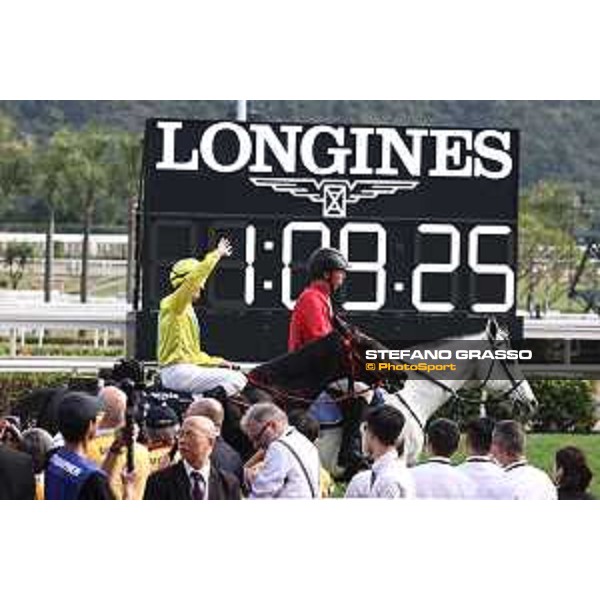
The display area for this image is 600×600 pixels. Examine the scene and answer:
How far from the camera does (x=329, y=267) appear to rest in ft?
41.9

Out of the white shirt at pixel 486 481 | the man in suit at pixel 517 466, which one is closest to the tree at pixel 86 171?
the white shirt at pixel 486 481

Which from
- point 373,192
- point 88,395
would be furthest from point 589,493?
point 88,395

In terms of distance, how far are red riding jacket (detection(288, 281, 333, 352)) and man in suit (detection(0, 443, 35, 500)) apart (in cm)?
174

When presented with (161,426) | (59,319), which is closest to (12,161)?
(59,319)

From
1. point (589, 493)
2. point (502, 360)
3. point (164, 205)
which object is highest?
point (164, 205)

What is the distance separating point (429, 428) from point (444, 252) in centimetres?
106

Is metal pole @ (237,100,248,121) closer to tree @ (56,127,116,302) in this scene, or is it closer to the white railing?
tree @ (56,127,116,302)

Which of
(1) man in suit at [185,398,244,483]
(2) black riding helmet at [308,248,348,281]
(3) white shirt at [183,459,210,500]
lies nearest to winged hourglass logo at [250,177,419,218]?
(2) black riding helmet at [308,248,348,281]

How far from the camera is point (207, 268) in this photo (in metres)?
12.7

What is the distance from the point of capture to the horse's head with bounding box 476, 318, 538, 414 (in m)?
12.9

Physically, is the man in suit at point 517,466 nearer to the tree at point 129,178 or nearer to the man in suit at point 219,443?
the man in suit at point 219,443

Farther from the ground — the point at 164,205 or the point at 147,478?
the point at 164,205

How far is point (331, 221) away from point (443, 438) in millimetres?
1450
